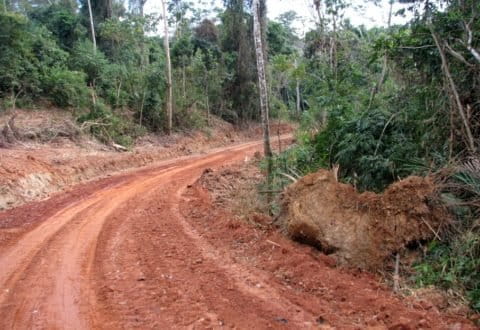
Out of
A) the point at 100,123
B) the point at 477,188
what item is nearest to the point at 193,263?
the point at 477,188

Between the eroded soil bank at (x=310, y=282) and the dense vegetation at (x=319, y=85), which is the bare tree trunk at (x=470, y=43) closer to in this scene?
the dense vegetation at (x=319, y=85)

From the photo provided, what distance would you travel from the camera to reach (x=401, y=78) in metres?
9.01

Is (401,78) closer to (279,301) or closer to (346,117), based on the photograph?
(346,117)

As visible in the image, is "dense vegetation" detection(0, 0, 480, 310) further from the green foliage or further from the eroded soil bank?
the eroded soil bank

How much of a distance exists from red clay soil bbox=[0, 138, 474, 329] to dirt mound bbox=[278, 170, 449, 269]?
302 millimetres

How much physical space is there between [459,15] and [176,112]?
1980cm

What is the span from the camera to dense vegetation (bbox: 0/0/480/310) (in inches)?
253

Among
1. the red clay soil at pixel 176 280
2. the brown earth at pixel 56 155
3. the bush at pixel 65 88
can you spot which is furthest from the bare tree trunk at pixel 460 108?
the bush at pixel 65 88

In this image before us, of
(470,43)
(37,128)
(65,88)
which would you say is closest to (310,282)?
(470,43)

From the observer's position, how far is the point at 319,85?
41.0ft

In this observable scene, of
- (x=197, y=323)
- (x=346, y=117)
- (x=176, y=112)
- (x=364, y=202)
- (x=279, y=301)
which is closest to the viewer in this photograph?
(x=197, y=323)

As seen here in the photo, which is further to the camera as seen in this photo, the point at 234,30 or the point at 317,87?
the point at 234,30

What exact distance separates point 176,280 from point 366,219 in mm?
2928

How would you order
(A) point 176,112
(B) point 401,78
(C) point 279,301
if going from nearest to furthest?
(C) point 279,301 < (B) point 401,78 < (A) point 176,112
